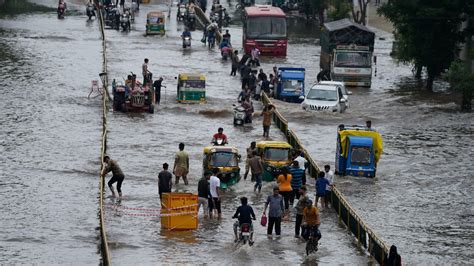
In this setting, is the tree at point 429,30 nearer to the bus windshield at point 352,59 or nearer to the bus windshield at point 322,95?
the bus windshield at point 352,59

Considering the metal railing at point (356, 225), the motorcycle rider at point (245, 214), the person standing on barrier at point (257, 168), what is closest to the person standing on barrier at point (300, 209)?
the metal railing at point (356, 225)

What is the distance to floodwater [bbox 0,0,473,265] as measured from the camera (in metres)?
32.2

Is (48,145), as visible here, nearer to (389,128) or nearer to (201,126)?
(201,126)

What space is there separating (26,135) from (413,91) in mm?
23948

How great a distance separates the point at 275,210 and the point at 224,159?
667 cm

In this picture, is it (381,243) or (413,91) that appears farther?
(413,91)

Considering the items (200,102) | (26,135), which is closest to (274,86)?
(200,102)

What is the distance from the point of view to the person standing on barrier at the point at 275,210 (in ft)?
107

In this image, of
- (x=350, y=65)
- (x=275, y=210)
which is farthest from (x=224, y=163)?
(x=350, y=65)

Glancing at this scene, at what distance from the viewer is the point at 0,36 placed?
8069cm

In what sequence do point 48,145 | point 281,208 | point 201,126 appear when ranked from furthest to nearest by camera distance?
1. point 201,126
2. point 48,145
3. point 281,208

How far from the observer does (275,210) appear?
32656mm

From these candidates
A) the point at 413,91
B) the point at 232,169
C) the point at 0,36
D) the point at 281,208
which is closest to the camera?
the point at 281,208

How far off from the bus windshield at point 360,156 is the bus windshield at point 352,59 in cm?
2490
